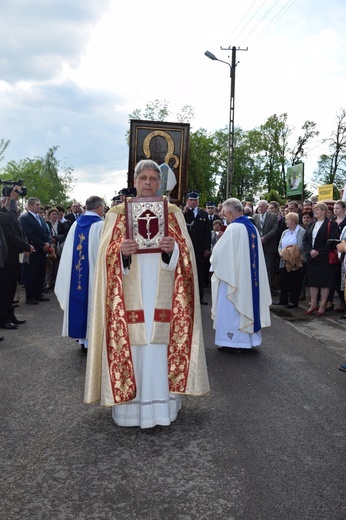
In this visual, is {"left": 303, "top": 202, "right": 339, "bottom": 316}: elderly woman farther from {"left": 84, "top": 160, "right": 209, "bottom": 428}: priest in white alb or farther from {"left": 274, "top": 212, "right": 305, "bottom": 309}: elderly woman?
{"left": 84, "top": 160, "right": 209, "bottom": 428}: priest in white alb

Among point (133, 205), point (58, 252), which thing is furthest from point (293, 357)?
point (58, 252)

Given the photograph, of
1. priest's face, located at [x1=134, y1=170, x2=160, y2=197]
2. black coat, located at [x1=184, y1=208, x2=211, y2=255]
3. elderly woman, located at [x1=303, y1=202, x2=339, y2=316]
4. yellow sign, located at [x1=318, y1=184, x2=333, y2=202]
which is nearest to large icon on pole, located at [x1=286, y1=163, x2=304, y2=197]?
yellow sign, located at [x1=318, y1=184, x2=333, y2=202]

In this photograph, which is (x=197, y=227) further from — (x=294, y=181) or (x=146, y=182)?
(x=294, y=181)

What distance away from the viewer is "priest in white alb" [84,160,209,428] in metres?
3.72

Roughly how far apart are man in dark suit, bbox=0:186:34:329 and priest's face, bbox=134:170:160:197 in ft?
14.1

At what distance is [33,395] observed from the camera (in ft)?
14.8

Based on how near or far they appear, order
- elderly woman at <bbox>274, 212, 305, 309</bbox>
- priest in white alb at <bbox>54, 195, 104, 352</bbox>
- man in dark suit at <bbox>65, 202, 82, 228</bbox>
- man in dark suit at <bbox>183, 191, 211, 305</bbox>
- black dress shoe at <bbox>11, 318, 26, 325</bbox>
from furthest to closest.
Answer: man in dark suit at <bbox>65, 202, 82, 228</bbox>
man in dark suit at <bbox>183, 191, 211, 305</bbox>
elderly woman at <bbox>274, 212, 305, 309</bbox>
black dress shoe at <bbox>11, 318, 26, 325</bbox>
priest in white alb at <bbox>54, 195, 104, 352</bbox>

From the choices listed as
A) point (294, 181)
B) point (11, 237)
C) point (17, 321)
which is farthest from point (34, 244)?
point (294, 181)

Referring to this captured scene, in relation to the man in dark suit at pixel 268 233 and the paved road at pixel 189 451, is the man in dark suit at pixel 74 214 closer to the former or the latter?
the man in dark suit at pixel 268 233

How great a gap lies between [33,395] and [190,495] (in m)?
2.23

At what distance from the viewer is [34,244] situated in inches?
392

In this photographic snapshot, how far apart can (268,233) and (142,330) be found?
781 centimetres

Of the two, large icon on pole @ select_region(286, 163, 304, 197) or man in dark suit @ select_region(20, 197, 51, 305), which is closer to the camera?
man in dark suit @ select_region(20, 197, 51, 305)

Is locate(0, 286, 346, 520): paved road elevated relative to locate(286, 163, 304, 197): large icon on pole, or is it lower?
lower
